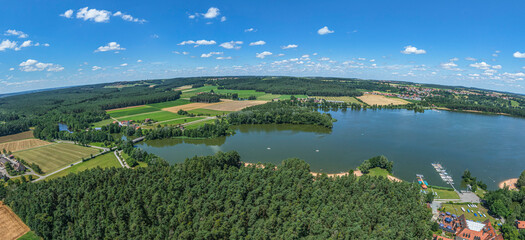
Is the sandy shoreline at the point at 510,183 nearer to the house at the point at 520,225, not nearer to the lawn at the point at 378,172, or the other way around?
the house at the point at 520,225

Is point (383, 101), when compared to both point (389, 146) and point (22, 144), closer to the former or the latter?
point (389, 146)

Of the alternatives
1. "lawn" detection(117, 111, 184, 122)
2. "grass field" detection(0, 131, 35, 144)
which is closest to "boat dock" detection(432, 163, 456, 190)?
"lawn" detection(117, 111, 184, 122)

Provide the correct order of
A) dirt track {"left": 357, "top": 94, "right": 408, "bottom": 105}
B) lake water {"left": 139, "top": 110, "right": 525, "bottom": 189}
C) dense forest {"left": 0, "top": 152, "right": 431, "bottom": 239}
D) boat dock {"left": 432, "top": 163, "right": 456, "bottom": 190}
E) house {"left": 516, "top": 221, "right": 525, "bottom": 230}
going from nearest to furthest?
1. dense forest {"left": 0, "top": 152, "right": 431, "bottom": 239}
2. house {"left": 516, "top": 221, "right": 525, "bottom": 230}
3. boat dock {"left": 432, "top": 163, "right": 456, "bottom": 190}
4. lake water {"left": 139, "top": 110, "right": 525, "bottom": 189}
5. dirt track {"left": 357, "top": 94, "right": 408, "bottom": 105}

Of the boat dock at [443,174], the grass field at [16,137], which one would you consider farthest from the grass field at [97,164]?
the boat dock at [443,174]

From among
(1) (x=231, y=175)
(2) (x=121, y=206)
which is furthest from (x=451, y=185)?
(2) (x=121, y=206)

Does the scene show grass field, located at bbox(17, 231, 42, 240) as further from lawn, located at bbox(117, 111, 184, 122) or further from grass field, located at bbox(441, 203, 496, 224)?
lawn, located at bbox(117, 111, 184, 122)

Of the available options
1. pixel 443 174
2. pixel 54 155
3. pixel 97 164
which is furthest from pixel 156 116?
pixel 443 174

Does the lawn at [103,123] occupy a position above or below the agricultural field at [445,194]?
above
